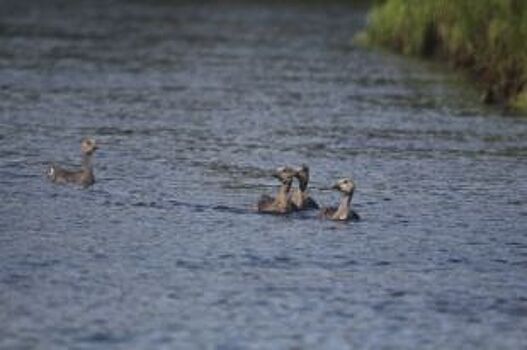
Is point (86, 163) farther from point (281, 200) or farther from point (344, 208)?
point (344, 208)

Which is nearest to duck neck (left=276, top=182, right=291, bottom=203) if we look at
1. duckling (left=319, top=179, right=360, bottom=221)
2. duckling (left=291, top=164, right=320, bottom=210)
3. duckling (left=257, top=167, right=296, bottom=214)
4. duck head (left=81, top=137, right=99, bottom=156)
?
duckling (left=257, top=167, right=296, bottom=214)

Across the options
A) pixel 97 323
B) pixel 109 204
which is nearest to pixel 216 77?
pixel 109 204

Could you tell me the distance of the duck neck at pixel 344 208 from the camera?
2633 centimetres

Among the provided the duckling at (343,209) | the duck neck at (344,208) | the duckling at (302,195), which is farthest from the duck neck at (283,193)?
the duck neck at (344,208)

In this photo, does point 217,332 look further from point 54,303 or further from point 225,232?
point 225,232

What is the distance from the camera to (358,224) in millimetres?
26344

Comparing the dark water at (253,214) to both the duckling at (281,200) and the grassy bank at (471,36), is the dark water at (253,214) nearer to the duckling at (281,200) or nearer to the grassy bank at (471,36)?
the duckling at (281,200)

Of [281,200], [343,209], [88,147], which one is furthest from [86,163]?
[343,209]

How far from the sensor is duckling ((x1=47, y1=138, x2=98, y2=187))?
1145 inches

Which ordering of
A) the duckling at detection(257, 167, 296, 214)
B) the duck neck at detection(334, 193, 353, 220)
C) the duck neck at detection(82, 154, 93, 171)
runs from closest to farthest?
the duck neck at detection(334, 193, 353, 220), the duckling at detection(257, 167, 296, 214), the duck neck at detection(82, 154, 93, 171)

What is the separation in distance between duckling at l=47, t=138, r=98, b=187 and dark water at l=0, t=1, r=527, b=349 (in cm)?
22

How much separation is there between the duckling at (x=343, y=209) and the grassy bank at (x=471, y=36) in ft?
52.4

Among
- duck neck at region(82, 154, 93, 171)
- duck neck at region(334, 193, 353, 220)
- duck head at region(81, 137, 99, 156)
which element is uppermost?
duck head at region(81, 137, 99, 156)

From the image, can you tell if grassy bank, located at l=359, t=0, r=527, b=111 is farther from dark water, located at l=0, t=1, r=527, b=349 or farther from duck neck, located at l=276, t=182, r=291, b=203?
duck neck, located at l=276, t=182, r=291, b=203
